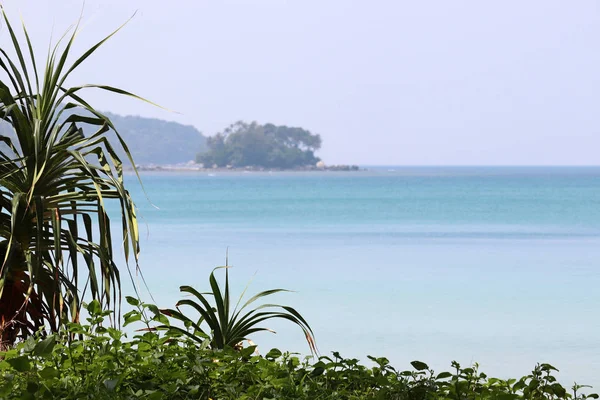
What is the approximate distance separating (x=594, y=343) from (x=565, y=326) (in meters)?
0.84

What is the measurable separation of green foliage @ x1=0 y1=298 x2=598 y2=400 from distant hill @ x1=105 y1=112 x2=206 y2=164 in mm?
116240

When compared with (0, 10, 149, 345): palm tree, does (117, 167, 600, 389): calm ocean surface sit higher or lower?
lower

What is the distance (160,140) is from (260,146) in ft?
79.9

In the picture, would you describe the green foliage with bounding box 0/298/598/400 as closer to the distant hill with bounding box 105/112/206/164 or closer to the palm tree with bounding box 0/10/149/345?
the palm tree with bounding box 0/10/149/345

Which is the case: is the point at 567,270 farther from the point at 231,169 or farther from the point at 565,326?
the point at 231,169

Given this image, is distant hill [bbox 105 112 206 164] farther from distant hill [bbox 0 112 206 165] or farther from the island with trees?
Result: the island with trees

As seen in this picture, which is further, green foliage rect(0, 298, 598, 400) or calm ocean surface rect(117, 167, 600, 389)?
calm ocean surface rect(117, 167, 600, 389)

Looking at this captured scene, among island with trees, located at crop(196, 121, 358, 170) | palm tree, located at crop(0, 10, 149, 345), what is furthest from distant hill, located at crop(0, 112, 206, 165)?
palm tree, located at crop(0, 10, 149, 345)

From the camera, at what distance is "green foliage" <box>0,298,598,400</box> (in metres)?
2.11

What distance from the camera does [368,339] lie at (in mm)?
7891

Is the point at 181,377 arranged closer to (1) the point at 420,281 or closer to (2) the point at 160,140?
(1) the point at 420,281

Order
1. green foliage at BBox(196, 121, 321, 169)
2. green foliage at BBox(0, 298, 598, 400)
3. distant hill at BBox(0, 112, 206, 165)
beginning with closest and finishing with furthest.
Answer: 1. green foliage at BBox(0, 298, 598, 400)
2. green foliage at BBox(196, 121, 321, 169)
3. distant hill at BBox(0, 112, 206, 165)

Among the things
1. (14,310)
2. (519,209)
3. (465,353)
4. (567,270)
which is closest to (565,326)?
(465,353)

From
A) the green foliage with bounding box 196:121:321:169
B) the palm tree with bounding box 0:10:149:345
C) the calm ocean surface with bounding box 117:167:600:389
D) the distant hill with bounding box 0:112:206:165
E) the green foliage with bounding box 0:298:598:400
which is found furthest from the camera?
the distant hill with bounding box 0:112:206:165
